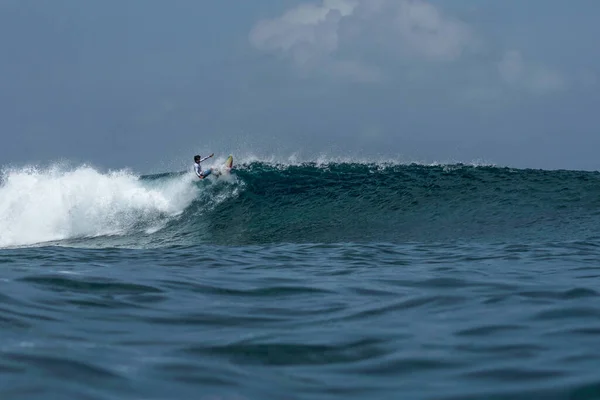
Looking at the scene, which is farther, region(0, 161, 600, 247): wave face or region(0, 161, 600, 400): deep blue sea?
region(0, 161, 600, 247): wave face

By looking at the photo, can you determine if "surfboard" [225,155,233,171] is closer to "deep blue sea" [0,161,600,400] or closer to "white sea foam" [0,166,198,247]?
"white sea foam" [0,166,198,247]

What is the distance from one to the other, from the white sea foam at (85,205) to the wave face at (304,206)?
0.04 m

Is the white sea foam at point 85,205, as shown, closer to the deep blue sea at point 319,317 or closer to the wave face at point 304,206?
the wave face at point 304,206

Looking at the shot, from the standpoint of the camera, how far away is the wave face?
16.9 metres

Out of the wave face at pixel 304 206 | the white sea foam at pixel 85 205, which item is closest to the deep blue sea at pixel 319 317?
the wave face at pixel 304 206

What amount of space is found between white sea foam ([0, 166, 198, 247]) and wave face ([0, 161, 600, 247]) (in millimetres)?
39

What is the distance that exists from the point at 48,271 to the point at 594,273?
22.1 ft

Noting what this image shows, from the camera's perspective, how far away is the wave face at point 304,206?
1689 cm

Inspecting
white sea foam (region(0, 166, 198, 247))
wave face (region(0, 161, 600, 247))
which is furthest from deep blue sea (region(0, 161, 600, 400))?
white sea foam (region(0, 166, 198, 247))

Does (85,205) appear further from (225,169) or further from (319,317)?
(319,317)

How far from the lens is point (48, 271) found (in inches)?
333

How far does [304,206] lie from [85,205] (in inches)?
278

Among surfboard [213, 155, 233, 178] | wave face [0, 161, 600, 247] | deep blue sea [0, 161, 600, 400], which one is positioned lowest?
deep blue sea [0, 161, 600, 400]

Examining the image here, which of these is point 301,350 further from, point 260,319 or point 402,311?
point 402,311
